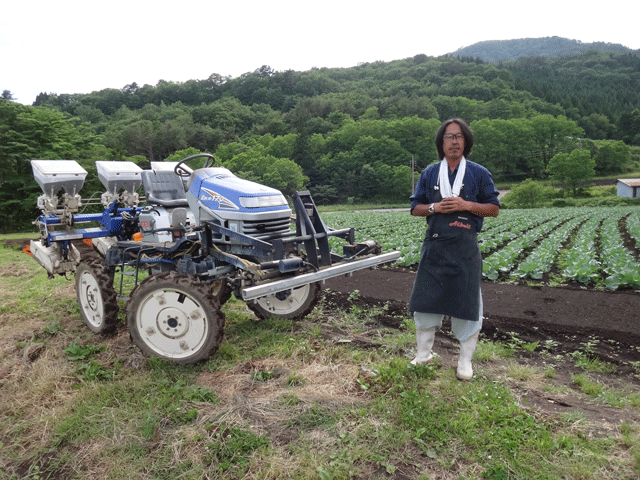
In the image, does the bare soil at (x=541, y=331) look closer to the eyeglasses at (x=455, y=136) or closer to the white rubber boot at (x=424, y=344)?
the white rubber boot at (x=424, y=344)

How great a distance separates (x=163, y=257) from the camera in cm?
→ 488

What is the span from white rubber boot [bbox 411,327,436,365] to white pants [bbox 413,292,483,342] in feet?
0.18

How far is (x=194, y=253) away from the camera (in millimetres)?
4832

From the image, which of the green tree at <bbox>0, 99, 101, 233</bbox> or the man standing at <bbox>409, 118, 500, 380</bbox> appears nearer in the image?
the man standing at <bbox>409, 118, 500, 380</bbox>

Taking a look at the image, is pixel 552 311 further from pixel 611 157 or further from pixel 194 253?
pixel 611 157

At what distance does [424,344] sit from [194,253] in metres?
2.68

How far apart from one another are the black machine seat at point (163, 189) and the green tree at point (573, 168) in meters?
58.3

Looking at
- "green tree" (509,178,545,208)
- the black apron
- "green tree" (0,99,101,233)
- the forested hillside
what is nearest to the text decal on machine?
the black apron

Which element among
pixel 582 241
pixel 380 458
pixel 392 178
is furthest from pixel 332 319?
pixel 392 178

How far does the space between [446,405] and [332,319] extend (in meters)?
2.69

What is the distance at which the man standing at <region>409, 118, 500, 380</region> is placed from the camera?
340 cm

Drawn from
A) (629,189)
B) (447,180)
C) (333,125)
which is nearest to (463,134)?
(447,180)

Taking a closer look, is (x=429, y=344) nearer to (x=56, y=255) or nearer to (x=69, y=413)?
(x=69, y=413)

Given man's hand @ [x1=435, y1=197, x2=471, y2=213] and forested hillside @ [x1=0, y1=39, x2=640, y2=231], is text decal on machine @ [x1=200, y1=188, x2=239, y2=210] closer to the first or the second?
man's hand @ [x1=435, y1=197, x2=471, y2=213]
